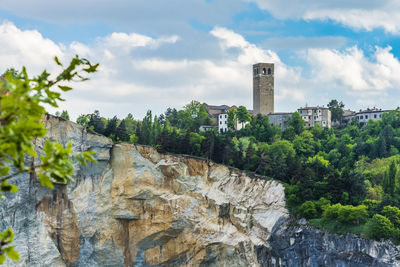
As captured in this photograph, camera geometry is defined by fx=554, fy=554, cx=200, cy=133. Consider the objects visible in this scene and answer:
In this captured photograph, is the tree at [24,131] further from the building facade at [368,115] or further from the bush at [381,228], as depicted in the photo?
the building facade at [368,115]

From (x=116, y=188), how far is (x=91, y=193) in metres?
1.54

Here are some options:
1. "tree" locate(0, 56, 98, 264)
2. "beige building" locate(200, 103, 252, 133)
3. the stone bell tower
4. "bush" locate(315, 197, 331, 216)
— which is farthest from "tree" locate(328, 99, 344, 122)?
"tree" locate(0, 56, 98, 264)

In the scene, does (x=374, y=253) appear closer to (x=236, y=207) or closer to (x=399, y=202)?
(x=399, y=202)

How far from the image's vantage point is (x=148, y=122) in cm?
4597

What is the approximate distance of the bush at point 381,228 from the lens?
102 ft

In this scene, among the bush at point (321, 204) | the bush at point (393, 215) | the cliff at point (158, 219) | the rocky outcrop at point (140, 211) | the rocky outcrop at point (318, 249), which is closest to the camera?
the rocky outcrop at point (140, 211)

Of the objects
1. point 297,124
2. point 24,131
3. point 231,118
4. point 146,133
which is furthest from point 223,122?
point 24,131

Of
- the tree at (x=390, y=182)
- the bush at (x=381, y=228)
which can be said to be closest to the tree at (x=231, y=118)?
the tree at (x=390, y=182)

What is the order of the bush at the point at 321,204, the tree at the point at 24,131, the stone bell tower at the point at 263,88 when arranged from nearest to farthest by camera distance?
the tree at the point at 24,131
the bush at the point at 321,204
the stone bell tower at the point at 263,88

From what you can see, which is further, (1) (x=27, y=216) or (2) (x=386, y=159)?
(2) (x=386, y=159)

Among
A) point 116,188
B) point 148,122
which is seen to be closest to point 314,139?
point 148,122

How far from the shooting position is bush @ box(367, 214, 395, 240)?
102ft

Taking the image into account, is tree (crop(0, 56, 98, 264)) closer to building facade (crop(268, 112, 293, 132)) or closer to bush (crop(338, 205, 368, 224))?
bush (crop(338, 205, 368, 224))

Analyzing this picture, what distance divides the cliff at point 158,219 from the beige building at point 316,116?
29801 millimetres
